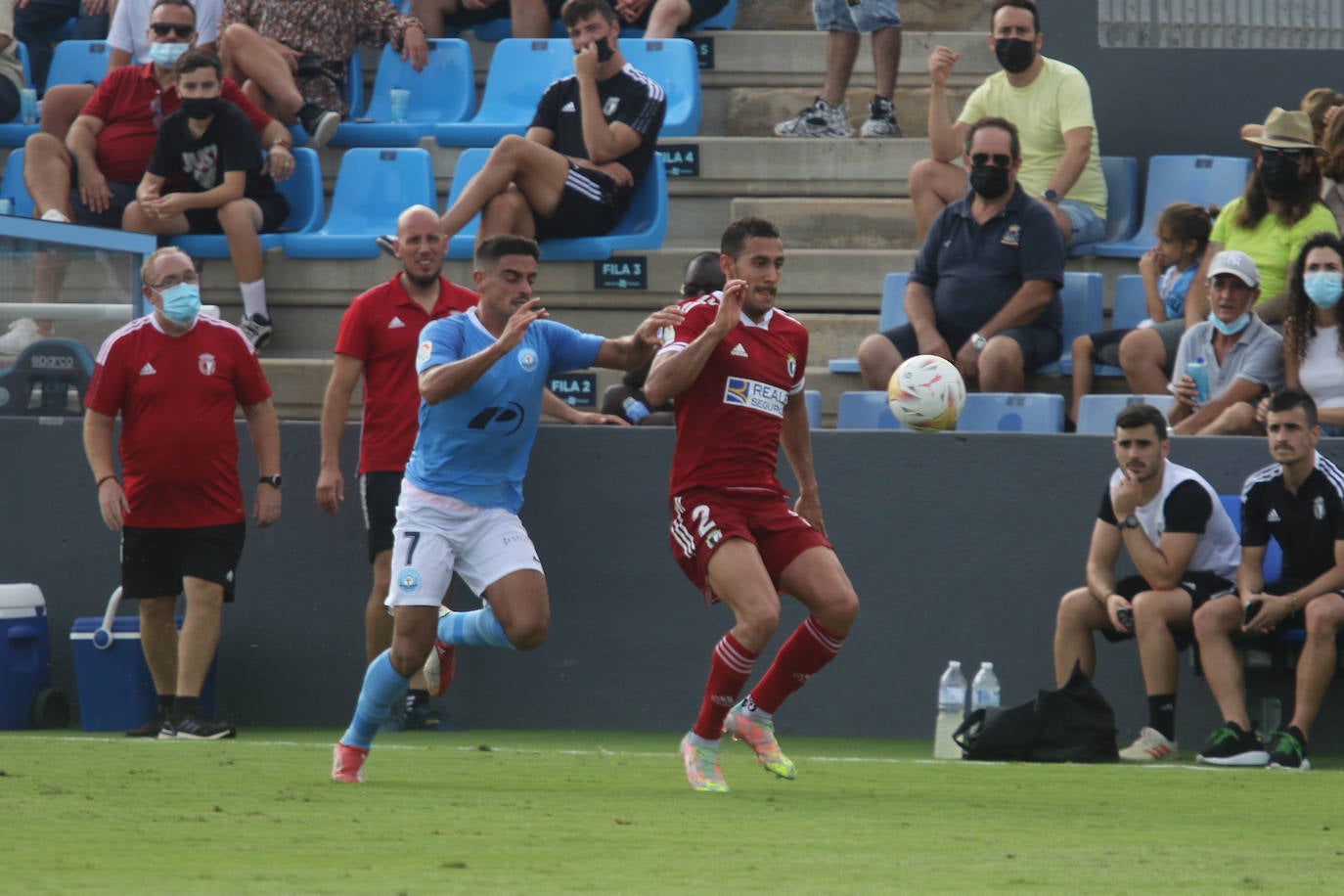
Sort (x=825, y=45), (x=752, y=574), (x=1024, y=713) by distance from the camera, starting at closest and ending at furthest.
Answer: (x=752, y=574), (x=1024, y=713), (x=825, y=45)

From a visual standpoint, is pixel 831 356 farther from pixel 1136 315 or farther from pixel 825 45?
pixel 825 45

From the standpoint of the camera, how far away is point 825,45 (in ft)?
44.3

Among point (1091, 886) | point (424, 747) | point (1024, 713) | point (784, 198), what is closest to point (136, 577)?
point (424, 747)

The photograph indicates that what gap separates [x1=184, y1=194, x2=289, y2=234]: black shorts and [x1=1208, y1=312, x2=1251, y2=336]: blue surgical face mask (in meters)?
5.85

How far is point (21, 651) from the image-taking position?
10000 millimetres

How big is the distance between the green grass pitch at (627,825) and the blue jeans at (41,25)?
25.7 feet

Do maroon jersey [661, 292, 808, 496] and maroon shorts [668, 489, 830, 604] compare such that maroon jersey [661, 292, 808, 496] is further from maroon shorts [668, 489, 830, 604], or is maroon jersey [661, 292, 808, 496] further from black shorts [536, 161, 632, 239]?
black shorts [536, 161, 632, 239]

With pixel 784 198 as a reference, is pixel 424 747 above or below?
below

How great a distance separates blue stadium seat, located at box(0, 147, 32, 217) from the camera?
42.8ft

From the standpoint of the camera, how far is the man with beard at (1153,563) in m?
8.76

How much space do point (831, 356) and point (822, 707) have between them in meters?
2.55

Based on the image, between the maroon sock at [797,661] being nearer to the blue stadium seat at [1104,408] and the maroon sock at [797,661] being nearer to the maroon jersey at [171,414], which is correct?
the blue stadium seat at [1104,408]

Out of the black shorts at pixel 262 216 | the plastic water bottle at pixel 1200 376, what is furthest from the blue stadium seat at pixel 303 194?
the plastic water bottle at pixel 1200 376

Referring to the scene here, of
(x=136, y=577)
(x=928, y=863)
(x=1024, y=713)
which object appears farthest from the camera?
(x=136, y=577)
